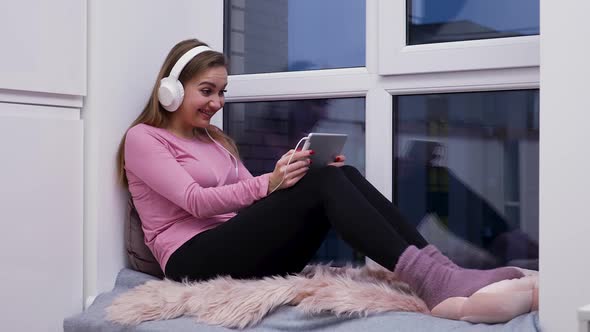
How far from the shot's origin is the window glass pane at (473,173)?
210 cm

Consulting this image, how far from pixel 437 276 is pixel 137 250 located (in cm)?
91

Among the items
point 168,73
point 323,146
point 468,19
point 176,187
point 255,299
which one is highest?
point 468,19

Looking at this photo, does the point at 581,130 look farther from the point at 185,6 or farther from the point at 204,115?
the point at 185,6

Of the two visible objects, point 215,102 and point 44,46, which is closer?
point 44,46

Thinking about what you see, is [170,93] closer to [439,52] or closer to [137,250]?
[137,250]

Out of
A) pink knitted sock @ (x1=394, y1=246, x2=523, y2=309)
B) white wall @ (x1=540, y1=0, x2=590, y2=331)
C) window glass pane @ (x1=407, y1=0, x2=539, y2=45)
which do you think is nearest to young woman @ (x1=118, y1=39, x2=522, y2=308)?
pink knitted sock @ (x1=394, y1=246, x2=523, y2=309)

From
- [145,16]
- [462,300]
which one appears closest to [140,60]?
[145,16]

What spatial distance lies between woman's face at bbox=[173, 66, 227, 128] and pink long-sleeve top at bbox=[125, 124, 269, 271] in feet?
0.23

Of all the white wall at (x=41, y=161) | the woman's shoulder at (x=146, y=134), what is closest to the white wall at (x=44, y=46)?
the white wall at (x=41, y=161)

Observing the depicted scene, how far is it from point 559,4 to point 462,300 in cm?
62

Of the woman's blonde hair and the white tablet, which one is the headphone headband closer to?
the woman's blonde hair

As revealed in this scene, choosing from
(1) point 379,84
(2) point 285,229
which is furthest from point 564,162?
(1) point 379,84

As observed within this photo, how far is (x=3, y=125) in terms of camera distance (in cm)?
194

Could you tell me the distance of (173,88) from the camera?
221 centimetres
